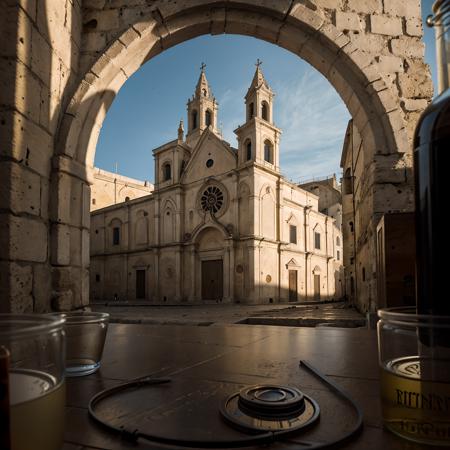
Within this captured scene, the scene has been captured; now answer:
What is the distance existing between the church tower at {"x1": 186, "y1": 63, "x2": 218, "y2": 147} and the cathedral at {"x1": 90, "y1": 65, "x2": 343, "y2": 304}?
3.14 metres

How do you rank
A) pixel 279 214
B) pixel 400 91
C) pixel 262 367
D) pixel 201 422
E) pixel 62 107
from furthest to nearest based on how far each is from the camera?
pixel 279 214, pixel 400 91, pixel 62 107, pixel 262 367, pixel 201 422

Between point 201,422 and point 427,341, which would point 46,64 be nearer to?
point 201,422

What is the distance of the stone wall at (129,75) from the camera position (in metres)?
3.90

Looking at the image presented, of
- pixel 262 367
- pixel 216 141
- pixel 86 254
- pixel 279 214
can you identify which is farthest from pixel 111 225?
pixel 262 367

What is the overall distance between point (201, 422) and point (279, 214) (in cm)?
2216

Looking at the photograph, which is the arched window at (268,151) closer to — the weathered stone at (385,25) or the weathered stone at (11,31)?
the weathered stone at (385,25)

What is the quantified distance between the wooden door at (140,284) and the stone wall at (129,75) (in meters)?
22.7

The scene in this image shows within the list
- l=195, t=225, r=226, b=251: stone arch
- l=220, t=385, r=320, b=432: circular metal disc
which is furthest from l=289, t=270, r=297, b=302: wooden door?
l=220, t=385, r=320, b=432: circular metal disc

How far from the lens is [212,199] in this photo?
23.2 m

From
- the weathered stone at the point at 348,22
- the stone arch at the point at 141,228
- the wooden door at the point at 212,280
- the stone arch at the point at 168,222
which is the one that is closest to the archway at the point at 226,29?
the weathered stone at the point at 348,22

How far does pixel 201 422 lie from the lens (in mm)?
996

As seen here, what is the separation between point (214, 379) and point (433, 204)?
108 cm

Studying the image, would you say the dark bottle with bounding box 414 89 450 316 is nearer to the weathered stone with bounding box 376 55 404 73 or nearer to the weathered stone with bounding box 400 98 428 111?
the weathered stone with bounding box 400 98 428 111

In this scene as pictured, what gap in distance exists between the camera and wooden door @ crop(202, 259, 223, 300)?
72.4ft
